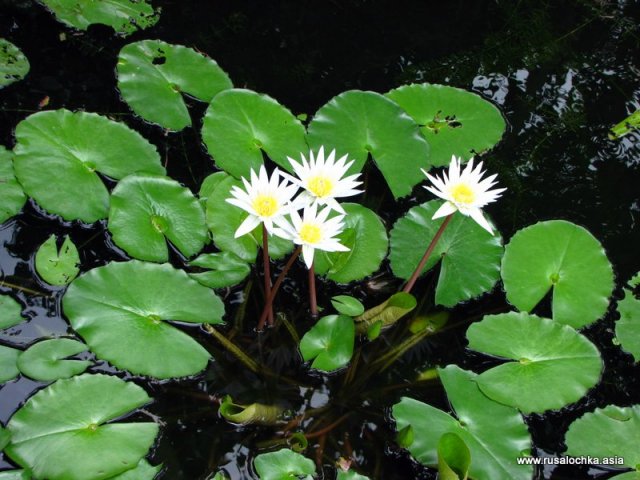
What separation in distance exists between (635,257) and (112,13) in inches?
98.9

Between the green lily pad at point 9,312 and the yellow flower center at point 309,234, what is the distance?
3.20 feet

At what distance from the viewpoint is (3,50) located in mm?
2791

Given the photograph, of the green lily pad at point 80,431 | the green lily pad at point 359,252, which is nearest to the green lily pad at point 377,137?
the green lily pad at point 359,252

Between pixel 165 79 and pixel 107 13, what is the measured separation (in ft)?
1.83

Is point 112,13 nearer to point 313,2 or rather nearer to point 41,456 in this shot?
point 313,2

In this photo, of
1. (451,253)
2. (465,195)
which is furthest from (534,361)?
(465,195)

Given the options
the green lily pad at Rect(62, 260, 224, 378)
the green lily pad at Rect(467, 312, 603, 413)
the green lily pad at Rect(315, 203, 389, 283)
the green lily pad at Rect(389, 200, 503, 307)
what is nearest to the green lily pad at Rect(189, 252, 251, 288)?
the green lily pad at Rect(62, 260, 224, 378)

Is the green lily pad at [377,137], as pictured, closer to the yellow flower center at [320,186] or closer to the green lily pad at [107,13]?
the yellow flower center at [320,186]

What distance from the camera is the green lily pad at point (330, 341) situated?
2143 millimetres

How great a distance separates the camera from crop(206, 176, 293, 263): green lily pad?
2.28m

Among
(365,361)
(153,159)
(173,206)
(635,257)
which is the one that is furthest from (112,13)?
(635,257)

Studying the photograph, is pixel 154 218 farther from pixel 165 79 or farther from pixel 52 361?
pixel 165 79

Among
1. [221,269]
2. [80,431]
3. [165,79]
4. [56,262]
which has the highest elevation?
[165,79]

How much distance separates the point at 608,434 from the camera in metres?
2.06
